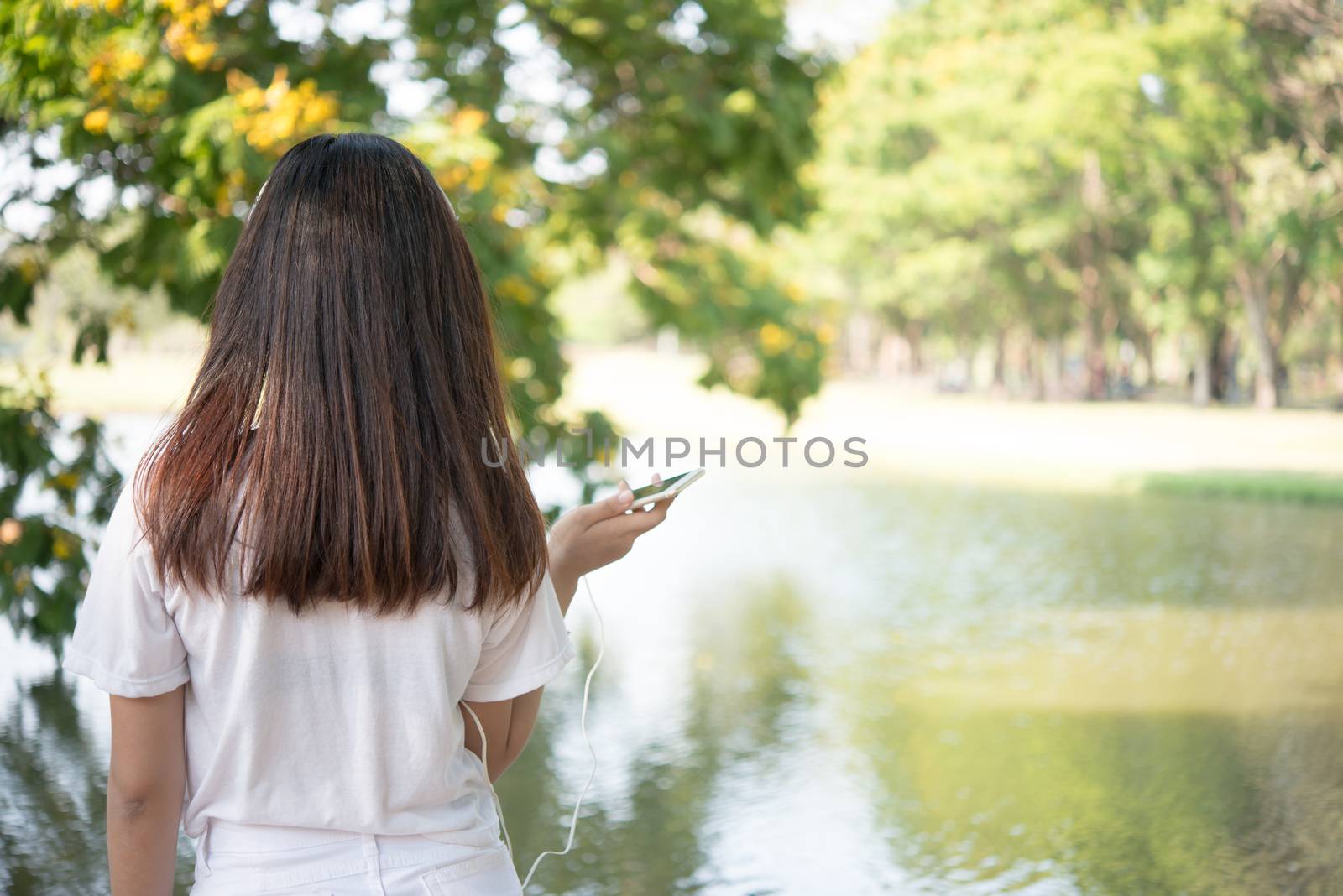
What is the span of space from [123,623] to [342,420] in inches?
8.1

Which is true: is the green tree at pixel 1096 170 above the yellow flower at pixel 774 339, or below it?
above

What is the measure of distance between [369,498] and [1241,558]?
27.3 feet

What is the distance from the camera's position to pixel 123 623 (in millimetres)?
945

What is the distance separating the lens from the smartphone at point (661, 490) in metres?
1.21

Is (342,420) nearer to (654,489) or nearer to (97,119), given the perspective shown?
(654,489)

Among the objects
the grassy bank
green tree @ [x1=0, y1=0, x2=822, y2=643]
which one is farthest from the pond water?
the grassy bank

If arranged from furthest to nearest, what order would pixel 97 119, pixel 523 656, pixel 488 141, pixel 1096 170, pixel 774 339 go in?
pixel 1096 170, pixel 774 339, pixel 488 141, pixel 97 119, pixel 523 656

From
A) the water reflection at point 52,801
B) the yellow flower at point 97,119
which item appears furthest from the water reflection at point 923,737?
the yellow flower at point 97,119

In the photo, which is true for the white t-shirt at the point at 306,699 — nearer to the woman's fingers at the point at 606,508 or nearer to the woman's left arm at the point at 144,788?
the woman's left arm at the point at 144,788

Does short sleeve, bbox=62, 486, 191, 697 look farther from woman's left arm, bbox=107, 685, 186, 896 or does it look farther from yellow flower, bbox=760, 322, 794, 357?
yellow flower, bbox=760, 322, 794, 357

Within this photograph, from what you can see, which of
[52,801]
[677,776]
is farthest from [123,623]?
[677,776]

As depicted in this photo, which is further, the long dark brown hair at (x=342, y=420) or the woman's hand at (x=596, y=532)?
the woman's hand at (x=596, y=532)

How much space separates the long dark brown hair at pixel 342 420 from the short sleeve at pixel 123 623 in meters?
0.02

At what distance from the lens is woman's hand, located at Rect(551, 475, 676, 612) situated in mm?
1212
